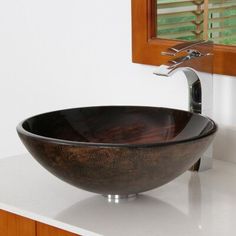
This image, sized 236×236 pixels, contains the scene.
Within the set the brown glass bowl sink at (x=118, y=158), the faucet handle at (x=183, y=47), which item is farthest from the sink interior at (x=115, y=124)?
the faucet handle at (x=183, y=47)

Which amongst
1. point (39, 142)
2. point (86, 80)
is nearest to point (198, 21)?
point (86, 80)

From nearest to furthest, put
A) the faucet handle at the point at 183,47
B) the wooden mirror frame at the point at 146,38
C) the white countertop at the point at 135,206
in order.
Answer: the white countertop at the point at 135,206
the faucet handle at the point at 183,47
the wooden mirror frame at the point at 146,38

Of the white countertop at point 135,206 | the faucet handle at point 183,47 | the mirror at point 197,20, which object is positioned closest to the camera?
the white countertop at point 135,206

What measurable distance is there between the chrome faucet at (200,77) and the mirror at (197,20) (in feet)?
0.21

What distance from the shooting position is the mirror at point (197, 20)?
1.69 metres

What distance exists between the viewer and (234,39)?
5.51 feet

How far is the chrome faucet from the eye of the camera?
1629 mm

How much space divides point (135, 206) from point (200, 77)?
1.20 ft

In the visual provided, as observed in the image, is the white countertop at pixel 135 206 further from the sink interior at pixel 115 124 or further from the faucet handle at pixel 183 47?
the faucet handle at pixel 183 47

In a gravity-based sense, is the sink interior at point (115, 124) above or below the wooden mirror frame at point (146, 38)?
below

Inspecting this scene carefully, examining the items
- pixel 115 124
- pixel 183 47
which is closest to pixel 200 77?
pixel 183 47

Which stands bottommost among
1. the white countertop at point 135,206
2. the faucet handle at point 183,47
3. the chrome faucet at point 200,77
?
the white countertop at point 135,206

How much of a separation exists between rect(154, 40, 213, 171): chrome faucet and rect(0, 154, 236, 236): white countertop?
4.7 inches

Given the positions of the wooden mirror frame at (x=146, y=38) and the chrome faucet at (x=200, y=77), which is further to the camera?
the wooden mirror frame at (x=146, y=38)
